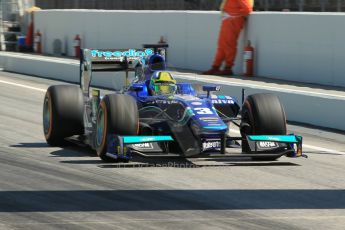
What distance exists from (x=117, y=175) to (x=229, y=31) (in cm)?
1032

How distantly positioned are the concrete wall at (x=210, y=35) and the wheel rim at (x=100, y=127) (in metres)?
6.85

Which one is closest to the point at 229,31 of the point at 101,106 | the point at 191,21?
the point at 191,21

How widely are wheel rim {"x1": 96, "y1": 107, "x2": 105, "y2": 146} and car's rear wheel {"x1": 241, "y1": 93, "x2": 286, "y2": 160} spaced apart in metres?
1.59

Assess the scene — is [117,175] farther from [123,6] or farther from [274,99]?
[123,6]

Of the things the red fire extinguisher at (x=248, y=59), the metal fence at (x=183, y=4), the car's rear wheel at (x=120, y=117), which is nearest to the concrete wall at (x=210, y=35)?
the red fire extinguisher at (x=248, y=59)

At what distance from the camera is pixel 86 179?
32.2ft

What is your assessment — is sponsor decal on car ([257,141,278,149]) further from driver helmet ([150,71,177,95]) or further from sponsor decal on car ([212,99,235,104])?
driver helmet ([150,71,177,95])

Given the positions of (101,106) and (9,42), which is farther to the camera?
(9,42)

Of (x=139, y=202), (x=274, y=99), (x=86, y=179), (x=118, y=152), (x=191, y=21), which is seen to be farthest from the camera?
(x=191, y=21)

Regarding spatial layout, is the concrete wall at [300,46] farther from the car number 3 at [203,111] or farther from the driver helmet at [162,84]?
the car number 3 at [203,111]

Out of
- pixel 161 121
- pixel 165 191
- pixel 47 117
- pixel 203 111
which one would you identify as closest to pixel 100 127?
pixel 161 121

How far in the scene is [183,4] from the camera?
80.7 feet

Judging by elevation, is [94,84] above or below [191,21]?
below

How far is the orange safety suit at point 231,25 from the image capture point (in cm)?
1992
